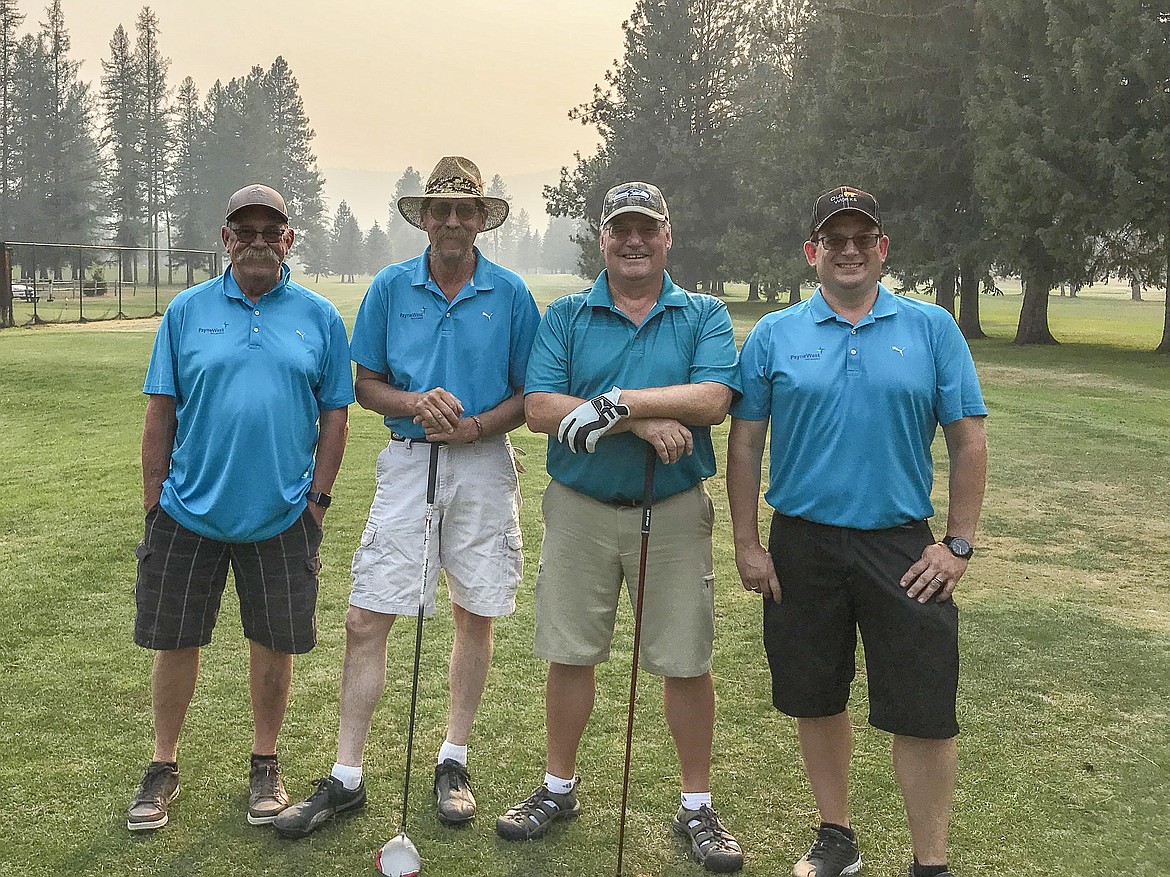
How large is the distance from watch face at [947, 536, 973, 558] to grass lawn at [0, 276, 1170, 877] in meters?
0.42

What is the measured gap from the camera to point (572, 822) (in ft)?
12.4

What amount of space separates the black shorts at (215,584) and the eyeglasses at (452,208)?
1.13 meters

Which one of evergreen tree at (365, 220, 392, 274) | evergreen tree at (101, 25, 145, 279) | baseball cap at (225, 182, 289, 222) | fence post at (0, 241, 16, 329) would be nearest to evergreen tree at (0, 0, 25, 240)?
evergreen tree at (101, 25, 145, 279)

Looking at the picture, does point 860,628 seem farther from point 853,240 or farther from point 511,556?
point 511,556

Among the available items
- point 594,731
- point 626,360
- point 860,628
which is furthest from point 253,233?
point 594,731

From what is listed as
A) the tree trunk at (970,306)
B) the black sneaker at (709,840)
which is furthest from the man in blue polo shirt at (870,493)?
the tree trunk at (970,306)

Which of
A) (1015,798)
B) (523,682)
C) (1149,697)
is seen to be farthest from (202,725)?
(1149,697)

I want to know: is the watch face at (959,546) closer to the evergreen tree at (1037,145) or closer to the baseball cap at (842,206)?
the baseball cap at (842,206)

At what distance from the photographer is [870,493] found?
3193 mm

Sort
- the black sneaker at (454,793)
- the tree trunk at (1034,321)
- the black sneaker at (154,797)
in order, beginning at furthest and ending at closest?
the tree trunk at (1034,321) < the black sneaker at (454,793) < the black sneaker at (154,797)

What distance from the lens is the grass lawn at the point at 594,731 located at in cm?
356

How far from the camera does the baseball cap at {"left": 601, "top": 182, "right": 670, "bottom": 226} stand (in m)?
3.40

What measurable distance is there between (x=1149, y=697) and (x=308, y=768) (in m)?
3.81

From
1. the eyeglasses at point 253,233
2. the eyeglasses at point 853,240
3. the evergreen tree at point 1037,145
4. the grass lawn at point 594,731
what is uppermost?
the evergreen tree at point 1037,145
